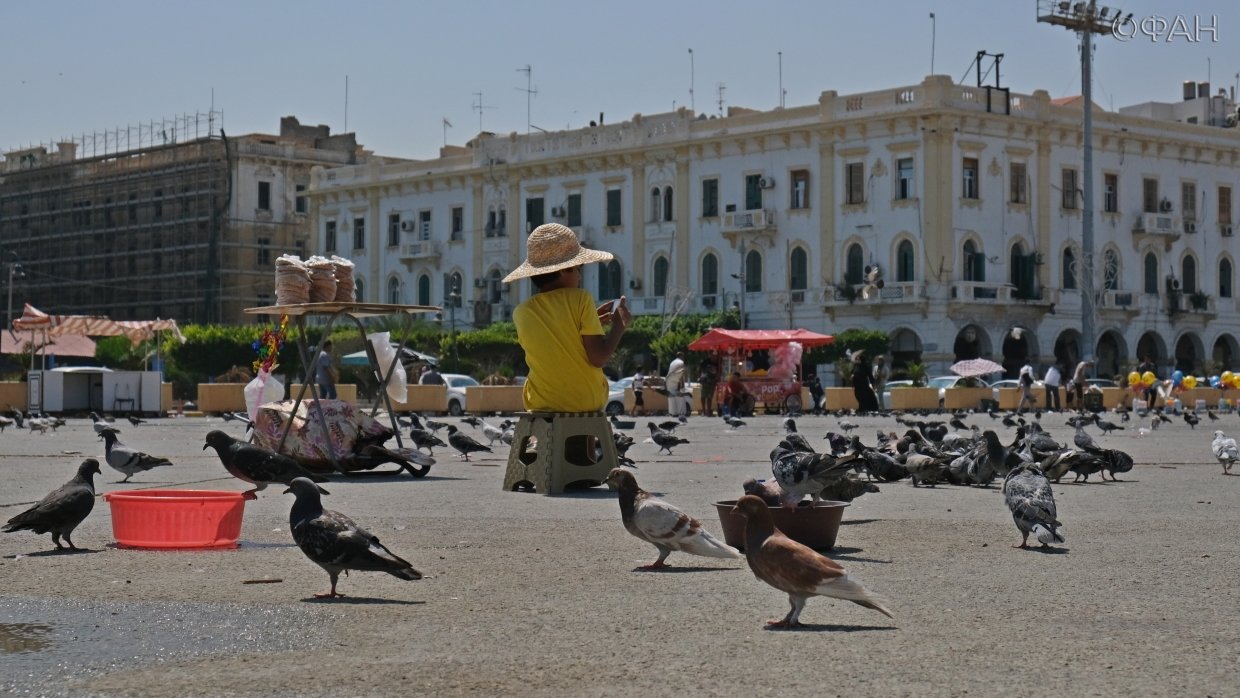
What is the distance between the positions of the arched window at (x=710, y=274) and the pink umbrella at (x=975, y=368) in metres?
12.4

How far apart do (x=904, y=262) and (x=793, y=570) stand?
5258 cm

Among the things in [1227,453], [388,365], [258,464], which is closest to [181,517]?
[258,464]

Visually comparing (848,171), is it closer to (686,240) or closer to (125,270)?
(686,240)

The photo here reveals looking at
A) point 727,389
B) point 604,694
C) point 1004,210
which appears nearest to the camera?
point 604,694

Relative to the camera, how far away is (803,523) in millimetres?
9859

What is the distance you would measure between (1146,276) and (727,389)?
1012 inches

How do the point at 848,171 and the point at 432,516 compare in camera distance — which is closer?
the point at 432,516

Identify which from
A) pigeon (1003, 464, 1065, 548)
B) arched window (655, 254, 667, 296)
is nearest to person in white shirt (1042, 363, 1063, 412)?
arched window (655, 254, 667, 296)

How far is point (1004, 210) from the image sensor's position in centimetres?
5978

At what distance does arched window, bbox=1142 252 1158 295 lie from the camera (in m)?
63.9

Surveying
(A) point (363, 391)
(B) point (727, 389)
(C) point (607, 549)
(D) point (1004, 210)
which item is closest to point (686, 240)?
(D) point (1004, 210)

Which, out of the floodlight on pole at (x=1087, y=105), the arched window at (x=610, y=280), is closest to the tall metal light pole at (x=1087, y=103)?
the floodlight on pole at (x=1087, y=105)

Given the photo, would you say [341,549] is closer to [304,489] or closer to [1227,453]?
[304,489]

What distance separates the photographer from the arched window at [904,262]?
58.8 metres
